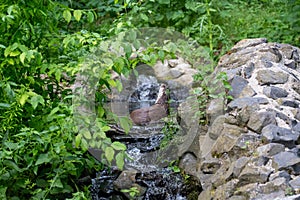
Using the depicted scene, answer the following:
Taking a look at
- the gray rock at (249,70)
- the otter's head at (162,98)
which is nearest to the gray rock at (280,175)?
the gray rock at (249,70)

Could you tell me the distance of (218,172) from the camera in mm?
2799

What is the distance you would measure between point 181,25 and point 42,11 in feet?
11.4

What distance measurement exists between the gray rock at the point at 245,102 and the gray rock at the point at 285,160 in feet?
1.79

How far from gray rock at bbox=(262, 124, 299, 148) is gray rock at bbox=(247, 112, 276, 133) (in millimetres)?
53

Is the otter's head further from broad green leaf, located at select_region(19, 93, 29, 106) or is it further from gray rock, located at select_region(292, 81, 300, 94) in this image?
broad green leaf, located at select_region(19, 93, 29, 106)

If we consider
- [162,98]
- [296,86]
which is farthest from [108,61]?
[162,98]

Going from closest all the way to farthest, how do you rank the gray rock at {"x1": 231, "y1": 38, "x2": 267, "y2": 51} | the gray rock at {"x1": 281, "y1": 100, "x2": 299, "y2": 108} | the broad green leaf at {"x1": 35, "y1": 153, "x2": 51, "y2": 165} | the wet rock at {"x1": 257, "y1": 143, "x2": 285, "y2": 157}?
the broad green leaf at {"x1": 35, "y1": 153, "x2": 51, "y2": 165}
the wet rock at {"x1": 257, "y1": 143, "x2": 285, "y2": 157}
the gray rock at {"x1": 281, "y1": 100, "x2": 299, "y2": 108}
the gray rock at {"x1": 231, "y1": 38, "x2": 267, "y2": 51}

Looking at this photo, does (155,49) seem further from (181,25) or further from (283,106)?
(181,25)

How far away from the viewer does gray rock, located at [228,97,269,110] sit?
2.95 metres

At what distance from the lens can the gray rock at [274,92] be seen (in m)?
3.04

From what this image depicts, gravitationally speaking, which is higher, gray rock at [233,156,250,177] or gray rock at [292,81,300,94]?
gray rock at [292,81,300,94]

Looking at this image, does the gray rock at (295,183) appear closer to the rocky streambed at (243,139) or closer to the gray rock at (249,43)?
the rocky streambed at (243,139)

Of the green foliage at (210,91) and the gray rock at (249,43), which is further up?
the gray rock at (249,43)

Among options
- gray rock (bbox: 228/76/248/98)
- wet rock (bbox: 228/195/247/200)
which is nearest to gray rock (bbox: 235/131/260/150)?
wet rock (bbox: 228/195/247/200)
